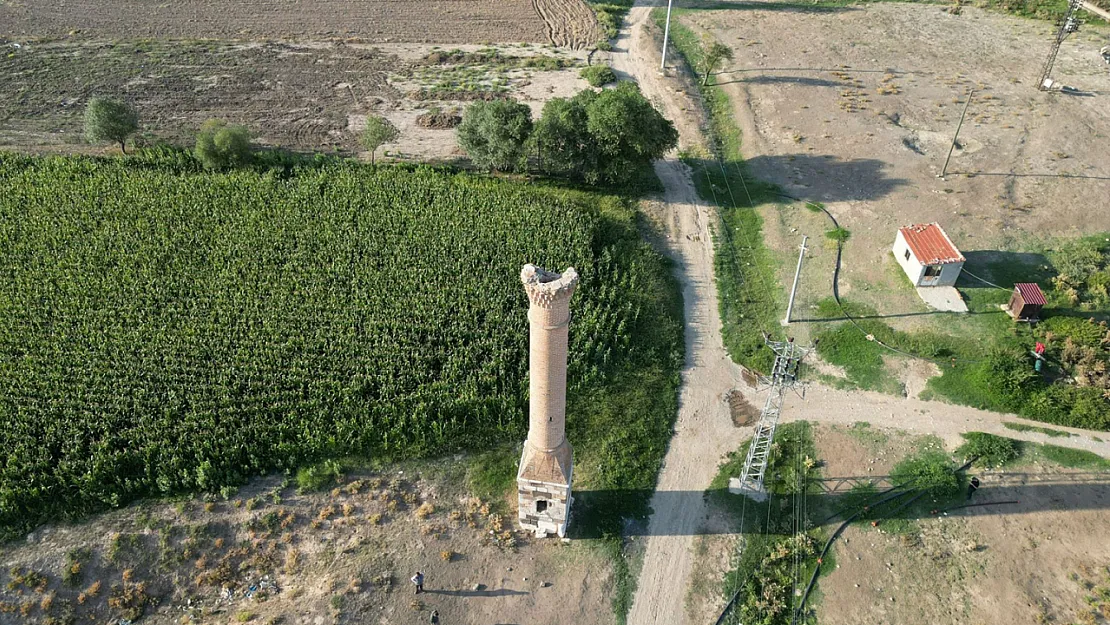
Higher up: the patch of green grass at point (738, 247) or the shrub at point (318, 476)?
the patch of green grass at point (738, 247)

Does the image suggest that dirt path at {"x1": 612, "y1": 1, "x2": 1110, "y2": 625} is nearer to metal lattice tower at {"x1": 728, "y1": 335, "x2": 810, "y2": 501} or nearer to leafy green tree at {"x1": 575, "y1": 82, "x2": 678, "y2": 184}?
metal lattice tower at {"x1": 728, "y1": 335, "x2": 810, "y2": 501}

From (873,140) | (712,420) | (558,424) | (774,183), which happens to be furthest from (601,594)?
(873,140)

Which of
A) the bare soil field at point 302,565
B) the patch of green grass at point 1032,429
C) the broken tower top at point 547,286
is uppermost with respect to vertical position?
the broken tower top at point 547,286

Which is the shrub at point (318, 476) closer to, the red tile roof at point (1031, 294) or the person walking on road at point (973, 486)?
the person walking on road at point (973, 486)

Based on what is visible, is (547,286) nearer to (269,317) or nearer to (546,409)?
(546,409)

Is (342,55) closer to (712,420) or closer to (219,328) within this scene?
(219,328)

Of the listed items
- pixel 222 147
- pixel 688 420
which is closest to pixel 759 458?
pixel 688 420

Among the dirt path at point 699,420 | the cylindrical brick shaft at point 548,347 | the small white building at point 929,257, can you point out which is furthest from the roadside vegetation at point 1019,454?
the cylindrical brick shaft at point 548,347

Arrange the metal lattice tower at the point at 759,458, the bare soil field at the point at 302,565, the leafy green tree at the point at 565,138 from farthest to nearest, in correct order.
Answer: the leafy green tree at the point at 565,138
the metal lattice tower at the point at 759,458
the bare soil field at the point at 302,565
